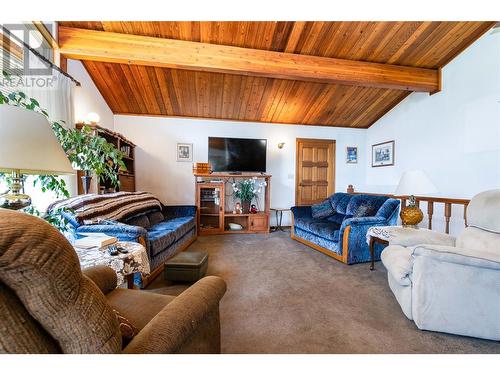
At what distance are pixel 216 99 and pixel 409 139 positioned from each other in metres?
3.82

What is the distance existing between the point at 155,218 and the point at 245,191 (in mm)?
1750

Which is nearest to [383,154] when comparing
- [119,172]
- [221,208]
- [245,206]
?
[245,206]

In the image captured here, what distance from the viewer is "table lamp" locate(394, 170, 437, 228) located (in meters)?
2.21

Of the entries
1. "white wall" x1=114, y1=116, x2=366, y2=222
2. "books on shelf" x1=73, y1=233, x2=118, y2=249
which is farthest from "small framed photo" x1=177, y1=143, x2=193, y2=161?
"books on shelf" x1=73, y1=233, x2=118, y2=249

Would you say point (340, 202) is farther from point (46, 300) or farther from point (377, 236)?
point (46, 300)

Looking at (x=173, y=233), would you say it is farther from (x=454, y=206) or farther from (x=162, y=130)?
(x=454, y=206)

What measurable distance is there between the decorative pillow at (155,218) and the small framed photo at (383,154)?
4718 millimetres

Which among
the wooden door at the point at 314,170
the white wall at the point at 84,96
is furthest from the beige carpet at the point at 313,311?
the white wall at the point at 84,96

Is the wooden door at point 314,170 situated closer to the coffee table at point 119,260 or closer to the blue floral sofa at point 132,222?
the blue floral sofa at point 132,222

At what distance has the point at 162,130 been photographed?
175 inches

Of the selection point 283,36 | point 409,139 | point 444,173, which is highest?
point 283,36

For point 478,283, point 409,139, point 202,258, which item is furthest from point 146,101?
point 409,139

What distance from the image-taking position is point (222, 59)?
291 cm
